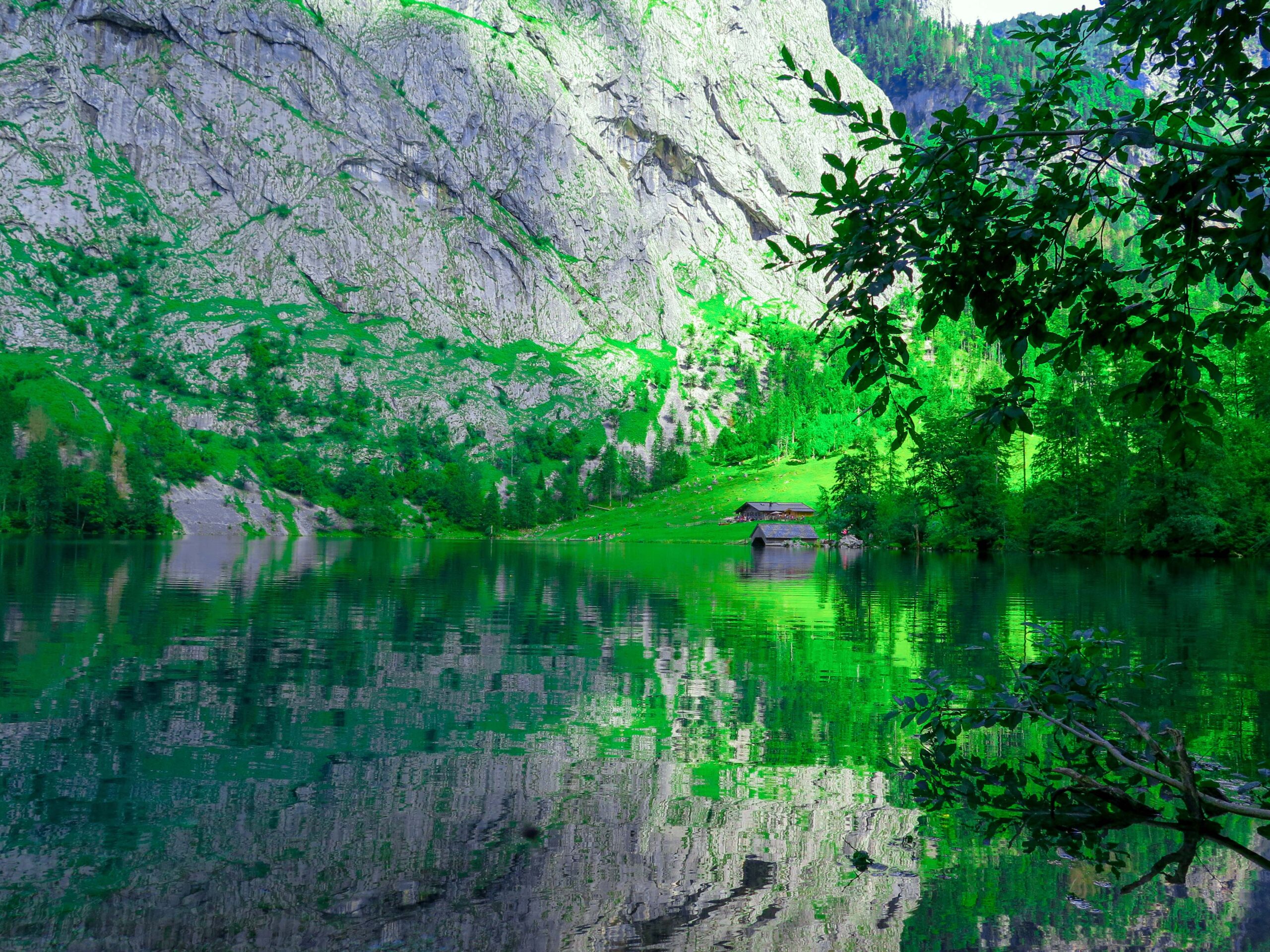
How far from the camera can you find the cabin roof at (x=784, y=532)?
495 feet

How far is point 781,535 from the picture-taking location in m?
152

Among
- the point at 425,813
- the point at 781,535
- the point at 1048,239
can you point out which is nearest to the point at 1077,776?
the point at 1048,239

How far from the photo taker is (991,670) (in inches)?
817

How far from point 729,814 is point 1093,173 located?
7.57 meters

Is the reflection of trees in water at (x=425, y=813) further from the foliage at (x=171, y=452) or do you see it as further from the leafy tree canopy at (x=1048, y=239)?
the foliage at (x=171, y=452)

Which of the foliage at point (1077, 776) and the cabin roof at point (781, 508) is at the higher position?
the cabin roof at point (781, 508)

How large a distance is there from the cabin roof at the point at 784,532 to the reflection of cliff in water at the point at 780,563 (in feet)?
13.5

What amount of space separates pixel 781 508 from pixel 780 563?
8770 cm

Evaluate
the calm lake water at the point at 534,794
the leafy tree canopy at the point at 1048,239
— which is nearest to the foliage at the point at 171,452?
the calm lake water at the point at 534,794

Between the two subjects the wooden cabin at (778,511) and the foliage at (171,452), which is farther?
the wooden cabin at (778,511)

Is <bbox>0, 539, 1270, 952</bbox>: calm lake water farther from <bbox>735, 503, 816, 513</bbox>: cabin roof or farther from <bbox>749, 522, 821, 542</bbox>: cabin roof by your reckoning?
<bbox>735, 503, 816, 513</bbox>: cabin roof

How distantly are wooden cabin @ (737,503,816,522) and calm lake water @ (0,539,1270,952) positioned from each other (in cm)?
14605

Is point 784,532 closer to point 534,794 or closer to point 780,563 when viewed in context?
point 780,563

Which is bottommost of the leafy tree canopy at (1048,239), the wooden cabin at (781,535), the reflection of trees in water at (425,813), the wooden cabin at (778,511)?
the reflection of trees in water at (425,813)
